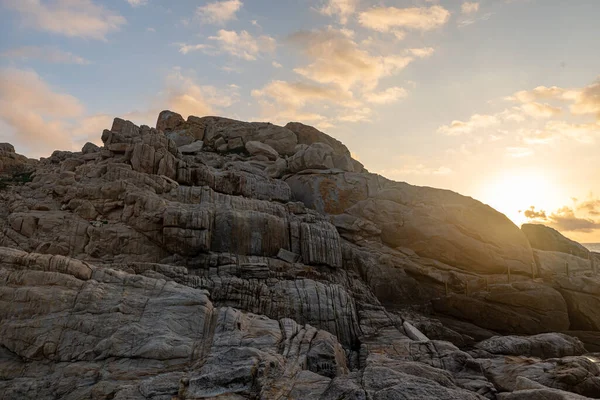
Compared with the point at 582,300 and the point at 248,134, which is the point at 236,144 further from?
the point at 582,300

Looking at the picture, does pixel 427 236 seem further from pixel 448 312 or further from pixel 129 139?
pixel 129 139

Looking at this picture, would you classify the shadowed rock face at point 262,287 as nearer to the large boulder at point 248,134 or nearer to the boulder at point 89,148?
the boulder at point 89,148

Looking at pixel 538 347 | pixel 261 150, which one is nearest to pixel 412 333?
pixel 538 347

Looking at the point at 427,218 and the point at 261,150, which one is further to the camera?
the point at 261,150

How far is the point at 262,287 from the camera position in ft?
95.6

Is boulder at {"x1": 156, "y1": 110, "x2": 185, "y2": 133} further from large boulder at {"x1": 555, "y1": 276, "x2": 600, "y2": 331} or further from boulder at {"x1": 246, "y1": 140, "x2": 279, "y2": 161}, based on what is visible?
large boulder at {"x1": 555, "y1": 276, "x2": 600, "y2": 331}

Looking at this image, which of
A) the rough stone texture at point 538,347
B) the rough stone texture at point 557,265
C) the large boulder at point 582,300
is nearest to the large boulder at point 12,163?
the rough stone texture at point 538,347

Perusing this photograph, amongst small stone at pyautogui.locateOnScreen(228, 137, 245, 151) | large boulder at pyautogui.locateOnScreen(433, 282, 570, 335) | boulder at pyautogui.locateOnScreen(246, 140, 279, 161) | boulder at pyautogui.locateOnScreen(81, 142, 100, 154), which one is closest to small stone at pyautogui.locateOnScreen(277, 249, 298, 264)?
large boulder at pyautogui.locateOnScreen(433, 282, 570, 335)

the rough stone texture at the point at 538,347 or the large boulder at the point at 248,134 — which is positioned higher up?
the large boulder at the point at 248,134

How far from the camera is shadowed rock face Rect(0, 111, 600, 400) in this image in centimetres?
1550

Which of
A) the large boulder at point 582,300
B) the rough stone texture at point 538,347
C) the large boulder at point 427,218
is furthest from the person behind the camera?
the large boulder at point 427,218

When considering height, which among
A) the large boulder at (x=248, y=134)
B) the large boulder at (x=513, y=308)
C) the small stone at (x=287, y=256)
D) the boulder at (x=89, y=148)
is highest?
the large boulder at (x=248, y=134)

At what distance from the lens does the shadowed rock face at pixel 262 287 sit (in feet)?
50.9

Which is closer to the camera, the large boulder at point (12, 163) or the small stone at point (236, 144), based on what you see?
the large boulder at point (12, 163)
